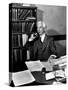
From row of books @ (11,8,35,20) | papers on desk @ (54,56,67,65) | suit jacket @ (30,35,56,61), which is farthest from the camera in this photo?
papers on desk @ (54,56,67,65)

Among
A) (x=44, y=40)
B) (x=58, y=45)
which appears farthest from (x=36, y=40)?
(x=58, y=45)

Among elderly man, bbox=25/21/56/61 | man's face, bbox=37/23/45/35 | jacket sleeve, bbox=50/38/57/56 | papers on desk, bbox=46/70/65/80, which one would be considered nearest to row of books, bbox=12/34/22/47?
elderly man, bbox=25/21/56/61

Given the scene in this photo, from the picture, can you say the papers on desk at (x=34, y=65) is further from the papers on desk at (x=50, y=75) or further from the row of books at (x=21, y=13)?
the row of books at (x=21, y=13)

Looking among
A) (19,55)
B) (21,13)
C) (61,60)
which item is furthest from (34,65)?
(21,13)

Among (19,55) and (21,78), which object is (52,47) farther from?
(21,78)

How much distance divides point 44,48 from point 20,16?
1.50 feet

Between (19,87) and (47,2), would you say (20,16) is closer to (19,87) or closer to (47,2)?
(47,2)

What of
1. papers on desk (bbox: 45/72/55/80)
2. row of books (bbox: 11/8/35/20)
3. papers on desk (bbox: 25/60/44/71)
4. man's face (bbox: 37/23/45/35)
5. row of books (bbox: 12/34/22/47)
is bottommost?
papers on desk (bbox: 45/72/55/80)

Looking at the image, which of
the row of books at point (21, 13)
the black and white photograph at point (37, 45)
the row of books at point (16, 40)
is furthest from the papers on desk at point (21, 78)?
the row of books at point (21, 13)

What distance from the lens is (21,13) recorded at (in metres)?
2.63

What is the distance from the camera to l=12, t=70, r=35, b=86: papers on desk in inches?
102

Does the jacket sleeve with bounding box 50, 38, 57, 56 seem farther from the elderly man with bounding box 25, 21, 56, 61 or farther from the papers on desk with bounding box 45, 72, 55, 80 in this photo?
the papers on desk with bounding box 45, 72, 55, 80

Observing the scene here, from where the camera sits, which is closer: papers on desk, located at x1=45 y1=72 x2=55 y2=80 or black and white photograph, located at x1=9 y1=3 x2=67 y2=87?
black and white photograph, located at x1=9 y1=3 x2=67 y2=87

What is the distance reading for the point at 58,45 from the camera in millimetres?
2803
